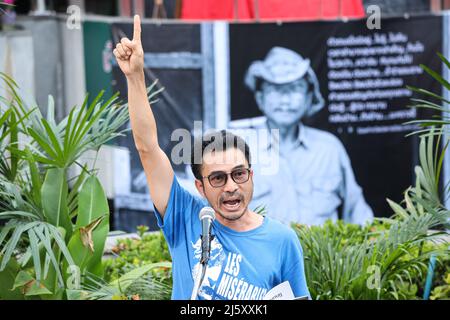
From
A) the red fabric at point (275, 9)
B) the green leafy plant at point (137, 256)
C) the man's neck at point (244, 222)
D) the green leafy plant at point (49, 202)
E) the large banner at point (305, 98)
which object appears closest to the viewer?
the man's neck at point (244, 222)

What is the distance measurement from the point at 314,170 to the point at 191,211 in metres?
4.88

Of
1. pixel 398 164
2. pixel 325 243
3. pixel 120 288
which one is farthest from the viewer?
pixel 398 164

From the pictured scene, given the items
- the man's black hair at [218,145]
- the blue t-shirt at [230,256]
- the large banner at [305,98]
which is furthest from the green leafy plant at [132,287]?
the large banner at [305,98]

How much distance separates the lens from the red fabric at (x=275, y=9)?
27.7 ft

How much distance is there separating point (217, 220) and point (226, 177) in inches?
6.7

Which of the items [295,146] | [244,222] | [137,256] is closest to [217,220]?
[244,222]

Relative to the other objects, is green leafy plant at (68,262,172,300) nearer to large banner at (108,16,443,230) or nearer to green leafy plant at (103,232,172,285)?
green leafy plant at (103,232,172,285)

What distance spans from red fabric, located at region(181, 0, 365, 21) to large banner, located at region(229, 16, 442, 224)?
0.29 meters

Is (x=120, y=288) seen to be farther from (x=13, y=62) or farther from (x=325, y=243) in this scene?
(x=13, y=62)

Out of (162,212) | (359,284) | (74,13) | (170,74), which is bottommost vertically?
(359,284)

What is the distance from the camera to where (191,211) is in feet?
11.5

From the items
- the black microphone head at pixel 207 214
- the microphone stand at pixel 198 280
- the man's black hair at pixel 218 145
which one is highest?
the man's black hair at pixel 218 145

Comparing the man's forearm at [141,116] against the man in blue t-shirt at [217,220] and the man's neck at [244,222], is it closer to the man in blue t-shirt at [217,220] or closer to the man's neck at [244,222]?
the man in blue t-shirt at [217,220]
